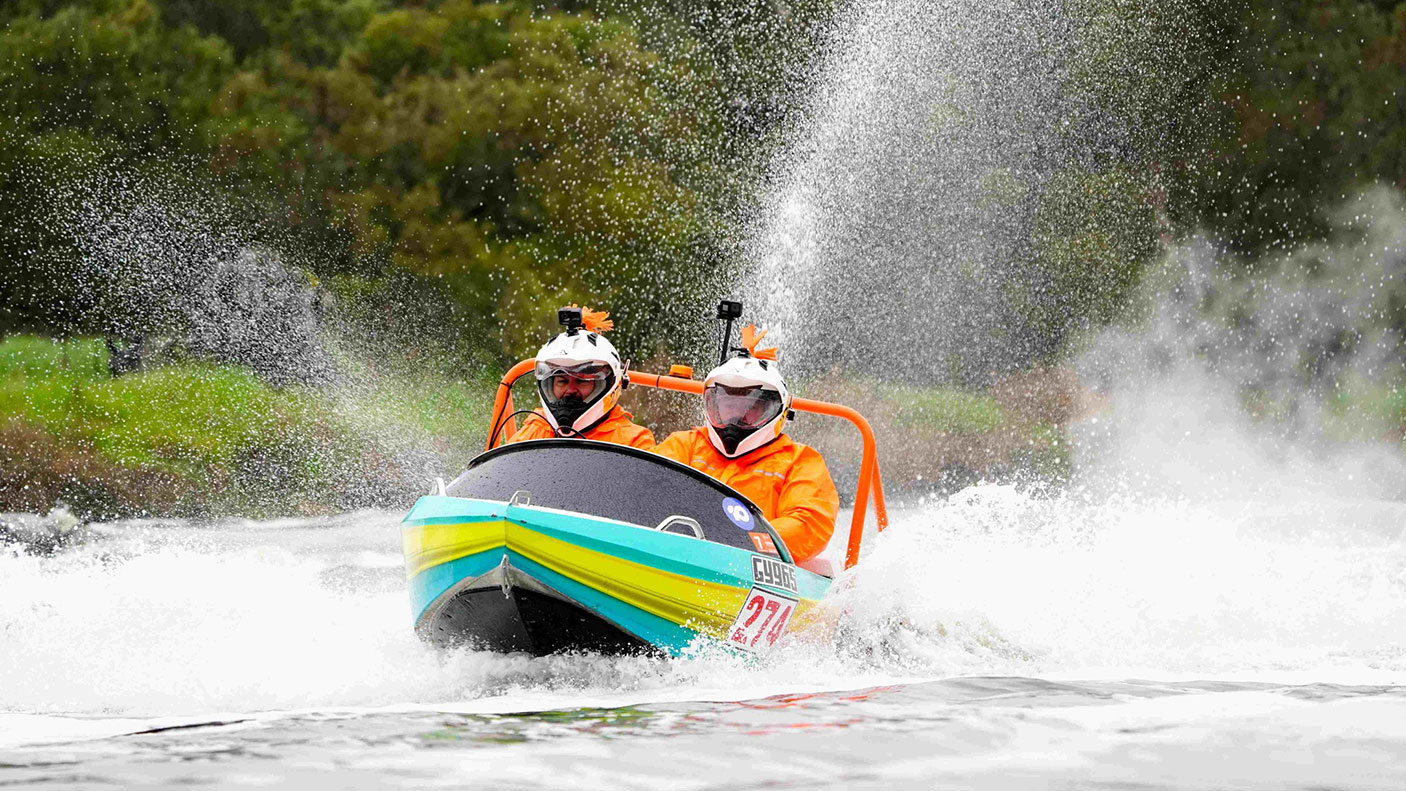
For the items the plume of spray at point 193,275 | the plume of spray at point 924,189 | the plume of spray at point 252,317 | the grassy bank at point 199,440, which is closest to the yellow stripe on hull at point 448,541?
the grassy bank at point 199,440

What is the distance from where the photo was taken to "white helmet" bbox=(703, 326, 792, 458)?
8.28 metres

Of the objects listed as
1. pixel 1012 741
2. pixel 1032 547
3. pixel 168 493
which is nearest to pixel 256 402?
pixel 168 493

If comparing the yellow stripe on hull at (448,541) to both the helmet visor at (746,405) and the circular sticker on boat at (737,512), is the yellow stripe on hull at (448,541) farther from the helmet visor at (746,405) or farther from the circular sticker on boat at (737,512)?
the helmet visor at (746,405)

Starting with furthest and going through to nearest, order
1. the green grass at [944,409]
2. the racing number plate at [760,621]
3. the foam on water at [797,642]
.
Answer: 1. the green grass at [944,409]
2. the racing number plate at [760,621]
3. the foam on water at [797,642]

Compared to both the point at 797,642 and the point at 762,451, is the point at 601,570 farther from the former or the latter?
the point at 762,451

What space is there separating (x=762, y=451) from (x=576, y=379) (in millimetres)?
1044

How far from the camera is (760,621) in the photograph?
7414 millimetres

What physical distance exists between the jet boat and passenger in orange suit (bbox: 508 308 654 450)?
1165 mm

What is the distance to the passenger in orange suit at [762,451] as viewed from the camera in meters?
8.24

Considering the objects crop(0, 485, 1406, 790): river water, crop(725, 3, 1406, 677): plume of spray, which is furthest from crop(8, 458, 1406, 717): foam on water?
crop(725, 3, 1406, 677): plume of spray

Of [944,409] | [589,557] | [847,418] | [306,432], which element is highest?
[944,409]

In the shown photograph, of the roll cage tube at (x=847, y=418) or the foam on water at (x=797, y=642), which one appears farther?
the roll cage tube at (x=847, y=418)

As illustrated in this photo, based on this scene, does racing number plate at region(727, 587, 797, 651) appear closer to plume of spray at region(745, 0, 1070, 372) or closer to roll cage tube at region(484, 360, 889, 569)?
roll cage tube at region(484, 360, 889, 569)

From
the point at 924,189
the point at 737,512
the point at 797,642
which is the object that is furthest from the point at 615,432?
the point at 924,189
